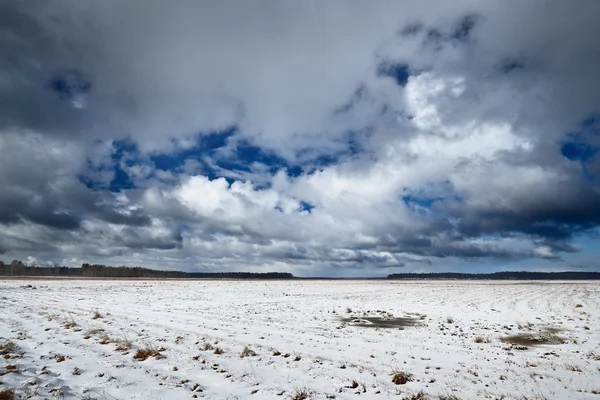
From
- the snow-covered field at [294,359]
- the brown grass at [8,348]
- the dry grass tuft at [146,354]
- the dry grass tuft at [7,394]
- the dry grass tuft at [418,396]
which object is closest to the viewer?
the dry grass tuft at [7,394]

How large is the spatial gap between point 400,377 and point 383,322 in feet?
A: 42.4

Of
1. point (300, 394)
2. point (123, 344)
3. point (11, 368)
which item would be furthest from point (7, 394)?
point (300, 394)

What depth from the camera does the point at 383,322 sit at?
22.5 metres

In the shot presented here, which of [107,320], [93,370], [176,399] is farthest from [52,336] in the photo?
[176,399]

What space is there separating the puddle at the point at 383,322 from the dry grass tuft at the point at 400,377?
1041cm

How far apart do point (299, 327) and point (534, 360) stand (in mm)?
11627

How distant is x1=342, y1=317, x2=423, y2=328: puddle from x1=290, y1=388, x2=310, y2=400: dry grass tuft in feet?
41.2

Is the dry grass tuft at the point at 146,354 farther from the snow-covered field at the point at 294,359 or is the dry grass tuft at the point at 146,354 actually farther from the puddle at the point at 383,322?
the puddle at the point at 383,322

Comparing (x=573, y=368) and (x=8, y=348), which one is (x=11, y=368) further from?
(x=573, y=368)

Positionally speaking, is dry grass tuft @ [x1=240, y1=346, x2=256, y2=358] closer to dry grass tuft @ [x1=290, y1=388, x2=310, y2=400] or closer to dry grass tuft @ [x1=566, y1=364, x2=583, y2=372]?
dry grass tuft @ [x1=290, y1=388, x2=310, y2=400]

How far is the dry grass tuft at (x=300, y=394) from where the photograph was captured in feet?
28.8

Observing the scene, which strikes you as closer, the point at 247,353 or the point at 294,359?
the point at 294,359

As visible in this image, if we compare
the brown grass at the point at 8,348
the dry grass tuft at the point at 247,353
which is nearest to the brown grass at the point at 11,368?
the brown grass at the point at 8,348

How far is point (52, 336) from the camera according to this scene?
15.8 metres
